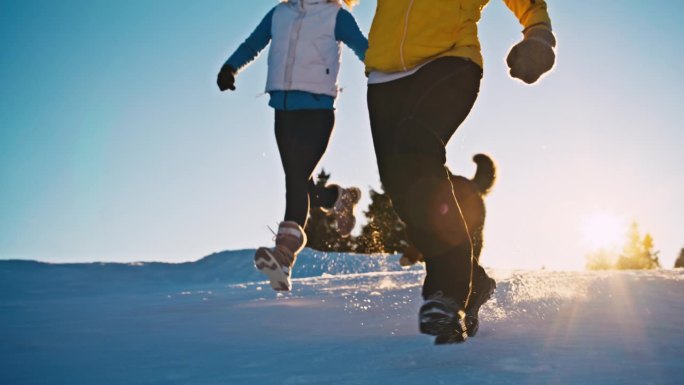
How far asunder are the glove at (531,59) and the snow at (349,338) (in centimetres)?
85

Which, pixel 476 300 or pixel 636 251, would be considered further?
pixel 636 251

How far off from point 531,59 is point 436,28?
0.39m

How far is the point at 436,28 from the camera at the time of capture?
94.0 inches

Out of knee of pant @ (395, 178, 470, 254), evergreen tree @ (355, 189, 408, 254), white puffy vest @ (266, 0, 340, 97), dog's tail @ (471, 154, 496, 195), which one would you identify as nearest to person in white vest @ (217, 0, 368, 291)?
white puffy vest @ (266, 0, 340, 97)

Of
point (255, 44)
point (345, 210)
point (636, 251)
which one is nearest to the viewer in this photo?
point (255, 44)

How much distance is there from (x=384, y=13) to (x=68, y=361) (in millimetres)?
1671

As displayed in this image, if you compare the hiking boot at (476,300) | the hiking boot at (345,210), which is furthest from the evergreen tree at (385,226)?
the hiking boot at (476,300)

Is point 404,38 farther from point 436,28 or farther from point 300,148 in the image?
point 300,148

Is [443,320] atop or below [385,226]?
below

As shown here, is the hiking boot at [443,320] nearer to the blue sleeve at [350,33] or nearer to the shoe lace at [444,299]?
the shoe lace at [444,299]

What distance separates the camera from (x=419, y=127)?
2.30m

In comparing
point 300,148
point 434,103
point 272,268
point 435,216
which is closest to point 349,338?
point 435,216

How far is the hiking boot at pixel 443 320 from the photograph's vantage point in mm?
1947

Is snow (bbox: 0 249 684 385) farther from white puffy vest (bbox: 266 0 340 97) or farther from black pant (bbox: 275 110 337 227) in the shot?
white puffy vest (bbox: 266 0 340 97)
